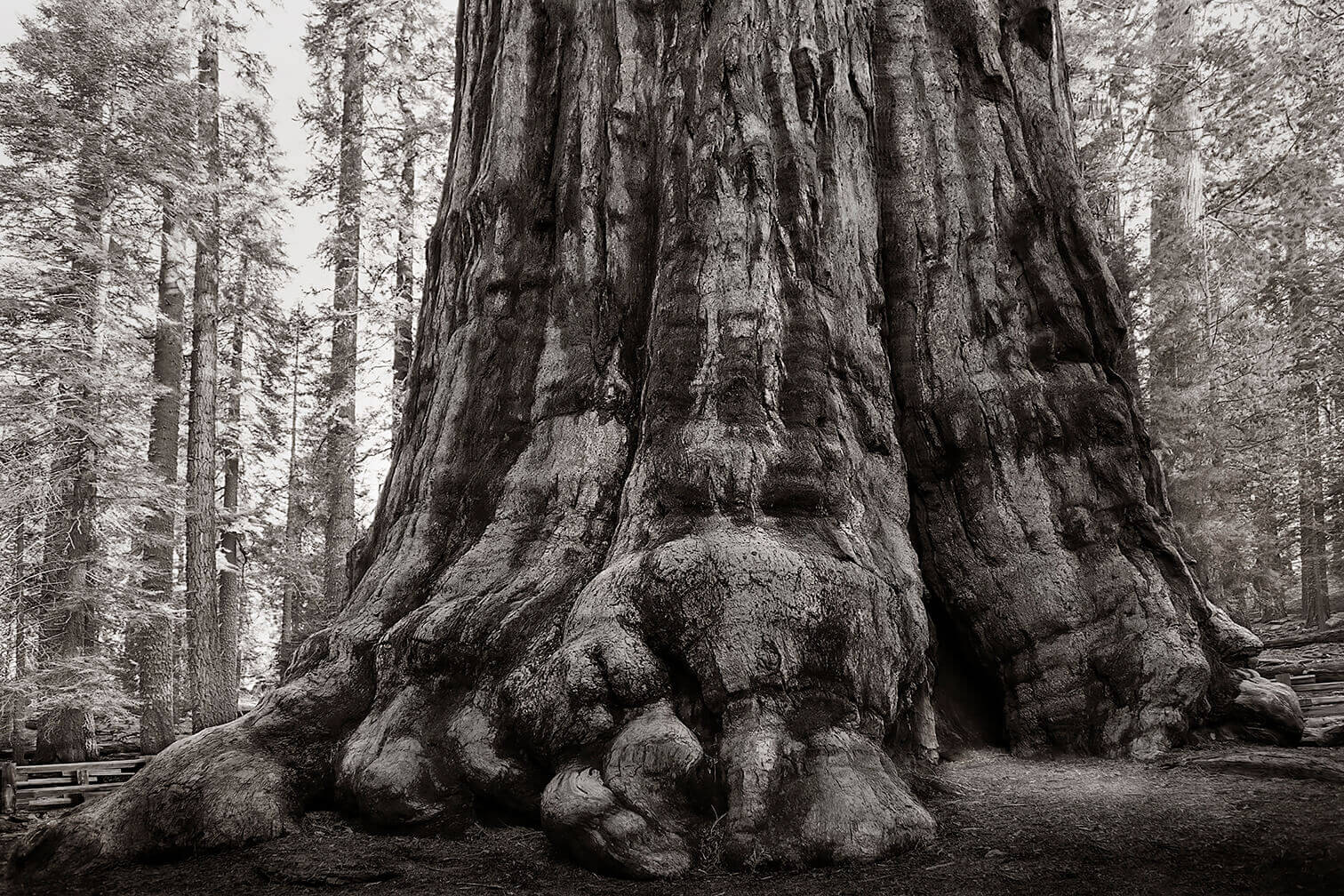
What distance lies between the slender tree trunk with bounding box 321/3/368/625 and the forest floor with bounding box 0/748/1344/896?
10855 millimetres

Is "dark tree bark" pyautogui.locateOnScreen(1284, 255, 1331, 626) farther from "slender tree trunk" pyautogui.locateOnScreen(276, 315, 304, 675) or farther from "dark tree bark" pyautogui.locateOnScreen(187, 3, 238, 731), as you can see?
"slender tree trunk" pyautogui.locateOnScreen(276, 315, 304, 675)

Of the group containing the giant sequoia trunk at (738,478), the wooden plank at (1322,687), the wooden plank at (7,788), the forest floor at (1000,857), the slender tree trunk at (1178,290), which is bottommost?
the wooden plank at (7,788)

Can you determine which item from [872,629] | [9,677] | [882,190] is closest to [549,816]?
[872,629]

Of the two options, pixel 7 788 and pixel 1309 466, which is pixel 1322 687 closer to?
pixel 1309 466

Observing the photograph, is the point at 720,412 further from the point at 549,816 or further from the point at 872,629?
the point at 549,816

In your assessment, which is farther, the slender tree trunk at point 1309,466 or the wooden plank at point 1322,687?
the slender tree trunk at point 1309,466

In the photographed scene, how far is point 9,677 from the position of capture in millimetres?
11906

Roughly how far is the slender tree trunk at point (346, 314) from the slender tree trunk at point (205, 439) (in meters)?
1.90

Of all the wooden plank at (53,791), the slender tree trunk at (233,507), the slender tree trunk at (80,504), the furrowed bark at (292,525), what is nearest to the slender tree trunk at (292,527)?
the furrowed bark at (292,525)

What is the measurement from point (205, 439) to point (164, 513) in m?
1.40

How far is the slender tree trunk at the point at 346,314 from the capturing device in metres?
14.4

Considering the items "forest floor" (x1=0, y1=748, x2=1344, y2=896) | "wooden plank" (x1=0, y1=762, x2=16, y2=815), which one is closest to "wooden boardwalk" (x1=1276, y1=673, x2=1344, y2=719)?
"forest floor" (x1=0, y1=748, x2=1344, y2=896)

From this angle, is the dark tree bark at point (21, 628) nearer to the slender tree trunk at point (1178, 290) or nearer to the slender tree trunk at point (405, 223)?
the slender tree trunk at point (405, 223)

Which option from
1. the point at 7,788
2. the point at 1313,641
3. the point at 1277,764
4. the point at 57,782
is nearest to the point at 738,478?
the point at 1277,764
